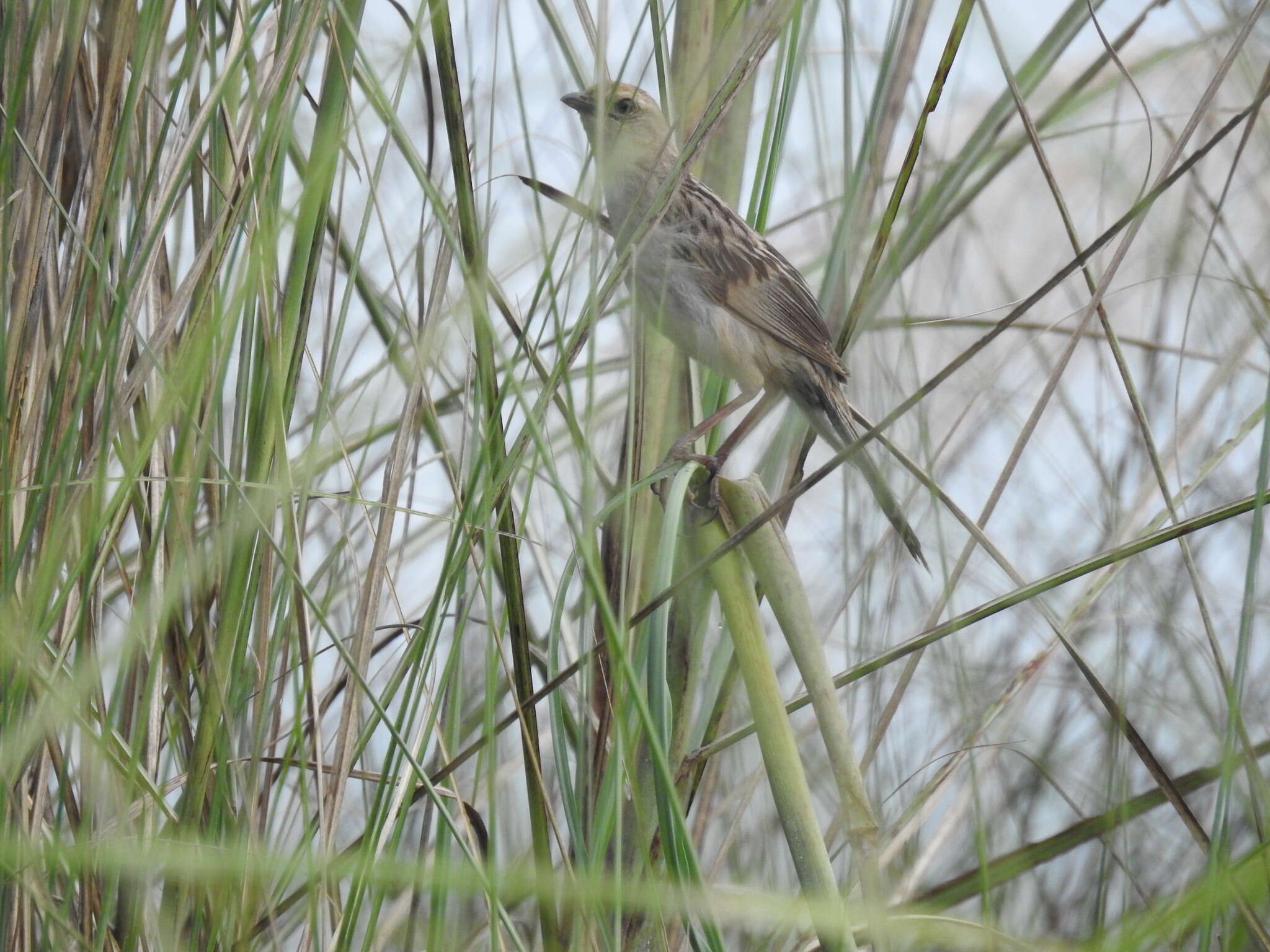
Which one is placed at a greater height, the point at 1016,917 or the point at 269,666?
the point at 269,666

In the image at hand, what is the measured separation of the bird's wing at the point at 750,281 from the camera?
1707mm

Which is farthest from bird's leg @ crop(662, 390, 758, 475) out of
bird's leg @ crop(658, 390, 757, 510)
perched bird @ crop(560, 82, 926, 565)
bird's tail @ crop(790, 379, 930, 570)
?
bird's tail @ crop(790, 379, 930, 570)

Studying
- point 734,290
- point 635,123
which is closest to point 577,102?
point 635,123

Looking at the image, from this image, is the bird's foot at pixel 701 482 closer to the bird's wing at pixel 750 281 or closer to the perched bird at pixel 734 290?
the perched bird at pixel 734 290

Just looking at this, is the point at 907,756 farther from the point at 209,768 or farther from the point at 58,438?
the point at 58,438

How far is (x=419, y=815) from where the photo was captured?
187 centimetres

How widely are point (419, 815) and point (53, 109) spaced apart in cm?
129

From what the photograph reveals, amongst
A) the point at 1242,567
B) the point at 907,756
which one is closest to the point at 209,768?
the point at 907,756

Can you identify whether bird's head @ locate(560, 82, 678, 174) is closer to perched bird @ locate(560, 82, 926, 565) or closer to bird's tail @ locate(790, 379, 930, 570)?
perched bird @ locate(560, 82, 926, 565)

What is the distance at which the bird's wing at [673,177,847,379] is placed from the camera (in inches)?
67.2

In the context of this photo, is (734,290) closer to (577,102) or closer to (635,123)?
(635,123)

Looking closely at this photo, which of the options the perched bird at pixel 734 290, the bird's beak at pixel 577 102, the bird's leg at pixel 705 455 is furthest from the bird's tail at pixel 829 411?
the bird's beak at pixel 577 102

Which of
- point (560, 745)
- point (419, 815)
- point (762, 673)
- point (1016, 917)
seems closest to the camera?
point (762, 673)

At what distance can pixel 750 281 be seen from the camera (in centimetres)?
183
